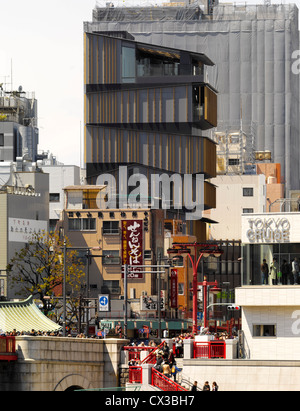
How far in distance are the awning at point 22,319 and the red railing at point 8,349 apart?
875 cm

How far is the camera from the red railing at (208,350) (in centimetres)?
6456

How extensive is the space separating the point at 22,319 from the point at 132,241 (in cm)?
5988

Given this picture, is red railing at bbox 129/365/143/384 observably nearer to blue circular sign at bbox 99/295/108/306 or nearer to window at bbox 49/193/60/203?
blue circular sign at bbox 99/295/108/306

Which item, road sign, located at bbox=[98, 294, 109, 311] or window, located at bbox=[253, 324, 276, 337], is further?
road sign, located at bbox=[98, 294, 109, 311]

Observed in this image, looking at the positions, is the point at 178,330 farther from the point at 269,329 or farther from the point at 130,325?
the point at 269,329

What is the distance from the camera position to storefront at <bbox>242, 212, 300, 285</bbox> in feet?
221

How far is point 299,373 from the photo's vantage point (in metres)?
63.4

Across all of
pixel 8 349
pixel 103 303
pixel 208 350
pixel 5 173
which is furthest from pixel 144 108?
pixel 8 349

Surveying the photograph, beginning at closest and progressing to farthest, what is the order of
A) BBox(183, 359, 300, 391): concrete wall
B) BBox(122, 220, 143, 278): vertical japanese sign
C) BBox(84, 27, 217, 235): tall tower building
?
BBox(183, 359, 300, 391): concrete wall, BBox(122, 220, 143, 278): vertical japanese sign, BBox(84, 27, 217, 235): tall tower building

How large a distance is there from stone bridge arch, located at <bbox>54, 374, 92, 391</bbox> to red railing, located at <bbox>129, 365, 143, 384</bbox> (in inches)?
122

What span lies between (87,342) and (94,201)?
74.0 metres

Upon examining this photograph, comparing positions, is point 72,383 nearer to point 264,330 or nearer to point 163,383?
point 163,383

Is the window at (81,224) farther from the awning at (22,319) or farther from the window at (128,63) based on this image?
the awning at (22,319)

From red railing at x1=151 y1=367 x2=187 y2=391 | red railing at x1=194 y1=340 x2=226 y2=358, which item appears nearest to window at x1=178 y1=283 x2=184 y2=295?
red railing at x1=194 y1=340 x2=226 y2=358
